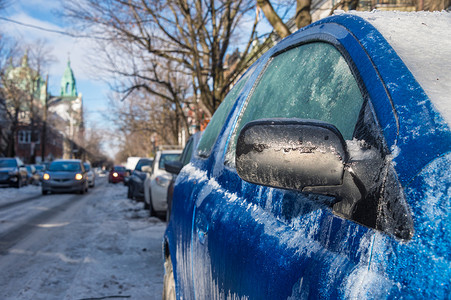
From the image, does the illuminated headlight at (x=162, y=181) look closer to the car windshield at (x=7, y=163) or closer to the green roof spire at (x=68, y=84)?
the car windshield at (x=7, y=163)

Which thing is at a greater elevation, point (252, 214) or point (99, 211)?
point (252, 214)

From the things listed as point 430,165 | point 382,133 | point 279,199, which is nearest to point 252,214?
point 279,199

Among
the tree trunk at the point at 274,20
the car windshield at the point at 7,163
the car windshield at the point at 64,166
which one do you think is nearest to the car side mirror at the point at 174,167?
the tree trunk at the point at 274,20

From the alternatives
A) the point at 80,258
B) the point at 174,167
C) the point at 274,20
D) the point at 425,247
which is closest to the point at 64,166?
the point at 274,20

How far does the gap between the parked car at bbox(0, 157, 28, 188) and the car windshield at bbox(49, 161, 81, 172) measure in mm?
4208

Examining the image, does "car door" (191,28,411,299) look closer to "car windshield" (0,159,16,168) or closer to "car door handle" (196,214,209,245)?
"car door handle" (196,214,209,245)

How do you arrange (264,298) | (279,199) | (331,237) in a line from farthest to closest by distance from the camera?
(279,199) → (264,298) → (331,237)

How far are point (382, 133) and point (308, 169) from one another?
18cm

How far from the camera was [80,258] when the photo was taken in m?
5.70

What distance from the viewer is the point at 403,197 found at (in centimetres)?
89

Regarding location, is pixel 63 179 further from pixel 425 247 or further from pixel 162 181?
pixel 425 247

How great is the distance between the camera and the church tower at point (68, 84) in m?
132

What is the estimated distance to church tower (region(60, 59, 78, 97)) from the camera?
132 metres

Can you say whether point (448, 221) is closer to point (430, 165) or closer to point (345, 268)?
point (430, 165)
